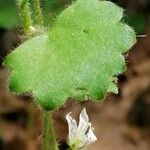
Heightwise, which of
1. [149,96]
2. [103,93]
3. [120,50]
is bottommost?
[103,93]

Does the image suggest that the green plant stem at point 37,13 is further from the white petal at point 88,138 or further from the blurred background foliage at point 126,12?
the blurred background foliage at point 126,12

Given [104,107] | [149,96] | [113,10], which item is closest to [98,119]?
[104,107]

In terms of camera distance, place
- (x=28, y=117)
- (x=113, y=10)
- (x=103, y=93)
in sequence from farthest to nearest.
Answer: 1. (x=28, y=117)
2. (x=113, y=10)
3. (x=103, y=93)

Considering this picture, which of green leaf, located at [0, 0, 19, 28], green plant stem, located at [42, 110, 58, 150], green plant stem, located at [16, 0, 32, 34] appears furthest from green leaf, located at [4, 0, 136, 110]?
green leaf, located at [0, 0, 19, 28]

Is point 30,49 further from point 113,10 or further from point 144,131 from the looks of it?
point 144,131

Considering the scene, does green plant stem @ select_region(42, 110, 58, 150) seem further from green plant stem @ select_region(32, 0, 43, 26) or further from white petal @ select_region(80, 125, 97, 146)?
green plant stem @ select_region(32, 0, 43, 26)

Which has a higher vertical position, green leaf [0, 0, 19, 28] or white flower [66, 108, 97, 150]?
green leaf [0, 0, 19, 28]

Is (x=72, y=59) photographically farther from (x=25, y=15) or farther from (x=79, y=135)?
(x=79, y=135)
